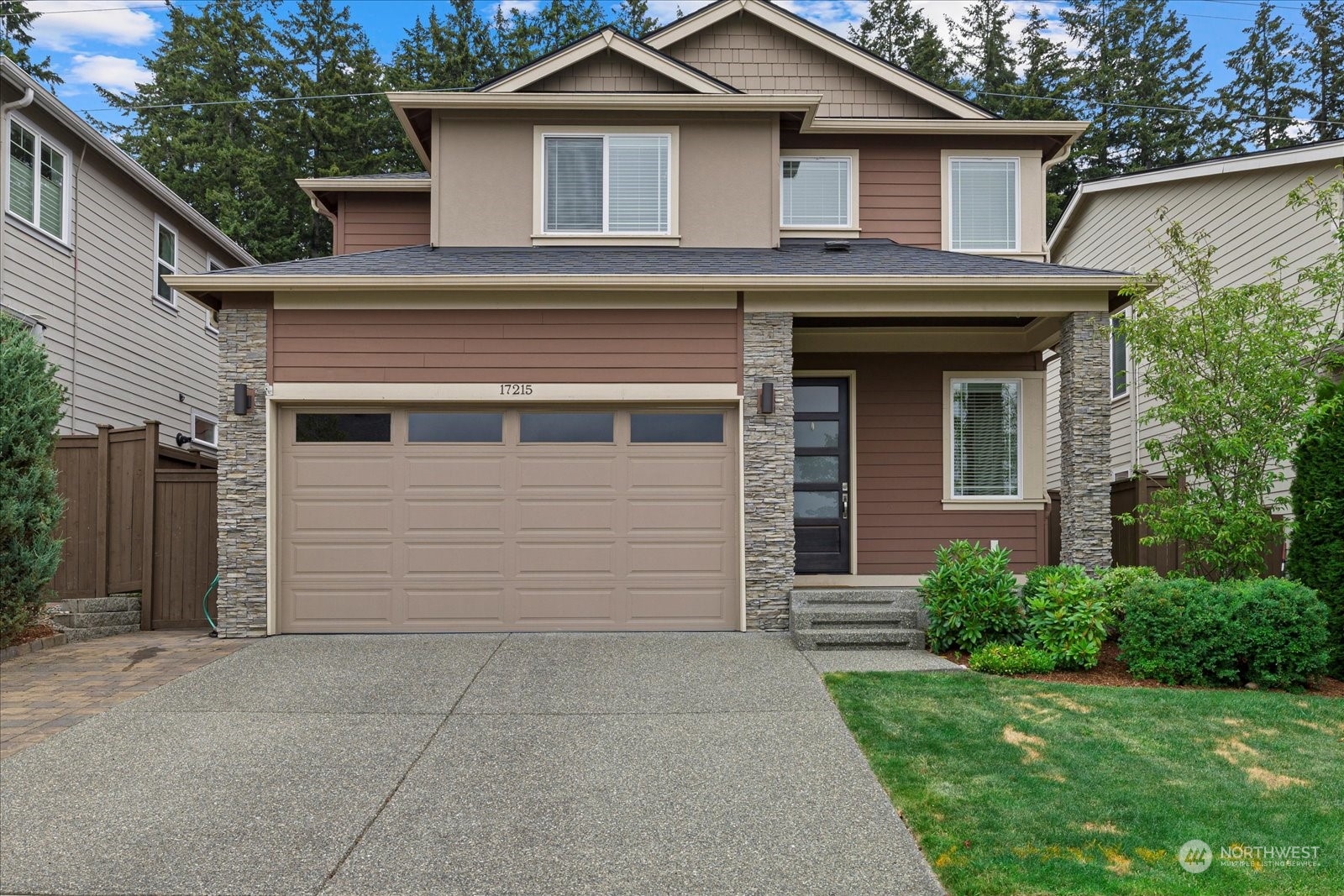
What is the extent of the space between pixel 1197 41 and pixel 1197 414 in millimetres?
26577

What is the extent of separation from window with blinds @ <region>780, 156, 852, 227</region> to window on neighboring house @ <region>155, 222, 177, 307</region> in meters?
9.81

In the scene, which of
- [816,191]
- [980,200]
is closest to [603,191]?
[816,191]

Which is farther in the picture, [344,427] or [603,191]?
[603,191]

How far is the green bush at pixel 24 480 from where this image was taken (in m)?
7.61

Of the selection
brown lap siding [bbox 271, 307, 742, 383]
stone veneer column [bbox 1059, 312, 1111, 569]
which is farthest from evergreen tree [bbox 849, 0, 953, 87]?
brown lap siding [bbox 271, 307, 742, 383]

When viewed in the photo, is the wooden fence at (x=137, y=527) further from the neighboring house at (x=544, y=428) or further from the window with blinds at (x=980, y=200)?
the window with blinds at (x=980, y=200)

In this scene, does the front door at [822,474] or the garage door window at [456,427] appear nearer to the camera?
the garage door window at [456,427]

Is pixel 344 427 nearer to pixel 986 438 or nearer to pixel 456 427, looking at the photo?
pixel 456 427

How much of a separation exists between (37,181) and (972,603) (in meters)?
12.0

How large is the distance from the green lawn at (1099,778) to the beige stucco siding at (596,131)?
18.6 feet

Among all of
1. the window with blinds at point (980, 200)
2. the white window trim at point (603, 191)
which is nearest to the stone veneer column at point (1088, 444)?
the window with blinds at point (980, 200)

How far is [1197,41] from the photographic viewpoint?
28.1 metres

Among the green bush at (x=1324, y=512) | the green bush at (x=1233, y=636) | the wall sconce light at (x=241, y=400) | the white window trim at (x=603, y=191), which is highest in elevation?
the white window trim at (x=603, y=191)

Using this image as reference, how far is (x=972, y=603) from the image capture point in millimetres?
7484
